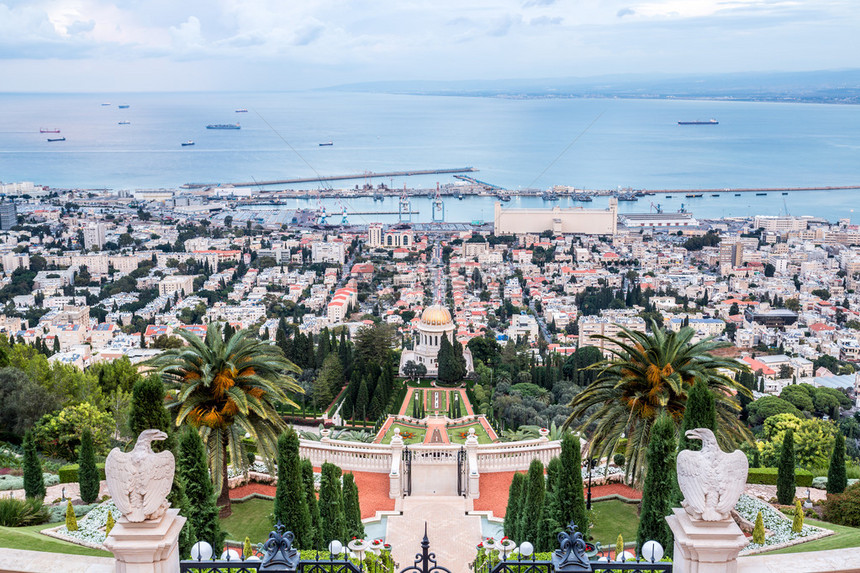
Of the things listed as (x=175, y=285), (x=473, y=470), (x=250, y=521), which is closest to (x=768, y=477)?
(x=473, y=470)

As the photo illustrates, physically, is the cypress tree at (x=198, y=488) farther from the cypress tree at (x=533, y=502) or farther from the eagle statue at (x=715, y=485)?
the eagle statue at (x=715, y=485)

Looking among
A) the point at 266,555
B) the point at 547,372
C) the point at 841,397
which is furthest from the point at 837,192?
the point at 266,555

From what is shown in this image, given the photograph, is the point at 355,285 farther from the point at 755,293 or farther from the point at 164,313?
the point at 755,293

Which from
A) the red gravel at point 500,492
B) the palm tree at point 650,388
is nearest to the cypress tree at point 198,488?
the palm tree at point 650,388

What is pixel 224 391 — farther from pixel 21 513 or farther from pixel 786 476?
pixel 786 476

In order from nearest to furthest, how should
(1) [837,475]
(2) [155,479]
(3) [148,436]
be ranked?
(2) [155,479], (3) [148,436], (1) [837,475]

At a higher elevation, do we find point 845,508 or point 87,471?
point 87,471

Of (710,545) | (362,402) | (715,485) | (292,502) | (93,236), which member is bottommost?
(362,402)
